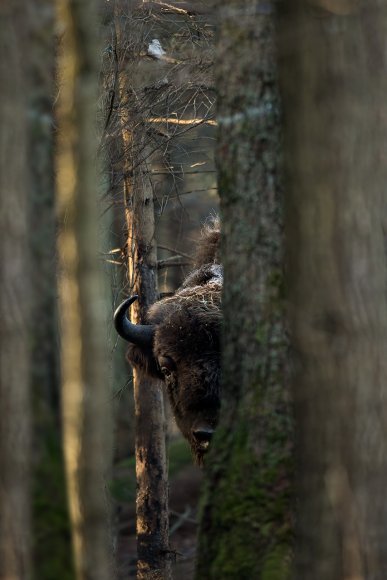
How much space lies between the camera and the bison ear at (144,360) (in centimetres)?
923

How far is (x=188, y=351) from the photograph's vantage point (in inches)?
324

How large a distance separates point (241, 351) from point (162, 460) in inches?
224

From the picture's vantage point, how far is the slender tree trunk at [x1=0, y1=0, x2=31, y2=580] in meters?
4.57

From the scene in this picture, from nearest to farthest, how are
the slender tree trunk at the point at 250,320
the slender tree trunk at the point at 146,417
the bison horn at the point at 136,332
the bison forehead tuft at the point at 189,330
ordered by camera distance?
1. the slender tree trunk at the point at 250,320
2. the bison forehead tuft at the point at 189,330
3. the bison horn at the point at 136,332
4. the slender tree trunk at the point at 146,417

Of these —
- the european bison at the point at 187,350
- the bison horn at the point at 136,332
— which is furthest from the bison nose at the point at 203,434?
the bison horn at the point at 136,332

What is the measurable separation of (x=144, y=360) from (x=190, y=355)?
3.90ft

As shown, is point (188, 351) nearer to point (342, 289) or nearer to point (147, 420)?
point (147, 420)

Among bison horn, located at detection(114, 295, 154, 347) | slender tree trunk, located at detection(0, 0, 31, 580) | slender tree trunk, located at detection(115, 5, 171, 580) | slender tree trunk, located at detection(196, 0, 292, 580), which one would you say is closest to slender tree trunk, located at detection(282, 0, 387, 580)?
slender tree trunk, located at detection(196, 0, 292, 580)

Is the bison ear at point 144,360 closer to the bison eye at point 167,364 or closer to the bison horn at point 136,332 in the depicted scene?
the bison horn at point 136,332

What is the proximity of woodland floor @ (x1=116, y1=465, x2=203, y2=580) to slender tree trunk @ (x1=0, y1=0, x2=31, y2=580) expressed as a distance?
872 centimetres

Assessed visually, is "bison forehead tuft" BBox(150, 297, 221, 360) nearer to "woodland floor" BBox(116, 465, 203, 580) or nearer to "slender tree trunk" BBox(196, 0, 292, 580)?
"slender tree trunk" BBox(196, 0, 292, 580)

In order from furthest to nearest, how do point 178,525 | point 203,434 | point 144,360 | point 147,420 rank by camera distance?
point 178,525 → point 147,420 → point 144,360 → point 203,434

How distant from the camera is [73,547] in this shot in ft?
15.1

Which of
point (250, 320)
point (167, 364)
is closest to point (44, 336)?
point (250, 320)
